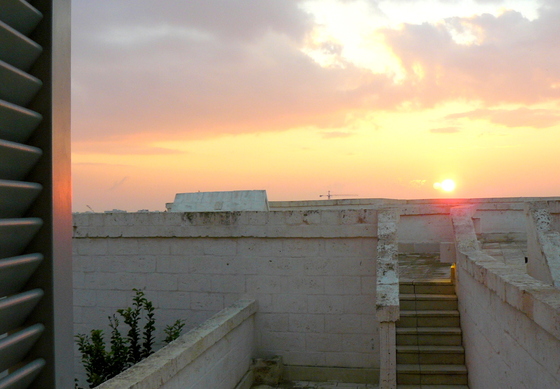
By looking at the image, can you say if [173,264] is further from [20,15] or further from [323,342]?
[20,15]

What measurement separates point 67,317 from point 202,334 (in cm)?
537

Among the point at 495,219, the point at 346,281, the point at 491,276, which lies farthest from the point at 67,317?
the point at 495,219

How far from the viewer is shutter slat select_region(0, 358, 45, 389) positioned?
0.95 meters

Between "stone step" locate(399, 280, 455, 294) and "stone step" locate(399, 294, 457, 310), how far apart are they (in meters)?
0.14

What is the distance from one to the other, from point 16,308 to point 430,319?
8.48 metres

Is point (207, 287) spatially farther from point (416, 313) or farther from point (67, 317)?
point (67, 317)

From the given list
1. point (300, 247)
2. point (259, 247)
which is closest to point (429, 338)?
point (300, 247)

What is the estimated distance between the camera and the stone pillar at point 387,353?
23.0 ft

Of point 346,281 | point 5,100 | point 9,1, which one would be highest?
point 9,1

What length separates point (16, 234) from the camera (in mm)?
1005

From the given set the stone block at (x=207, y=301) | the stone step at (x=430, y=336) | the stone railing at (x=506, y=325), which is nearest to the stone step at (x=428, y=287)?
the stone step at (x=430, y=336)

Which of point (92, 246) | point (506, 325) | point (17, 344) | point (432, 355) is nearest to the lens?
point (17, 344)

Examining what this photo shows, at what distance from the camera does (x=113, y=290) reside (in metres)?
9.59

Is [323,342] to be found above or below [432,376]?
above
